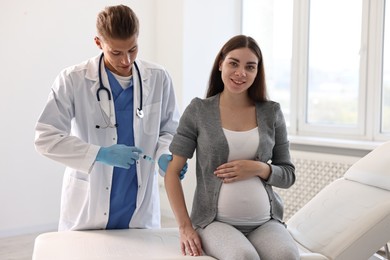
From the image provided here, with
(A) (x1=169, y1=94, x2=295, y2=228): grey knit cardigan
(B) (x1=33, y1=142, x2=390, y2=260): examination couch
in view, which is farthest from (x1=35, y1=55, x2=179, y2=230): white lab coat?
(A) (x1=169, y1=94, x2=295, y2=228): grey knit cardigan

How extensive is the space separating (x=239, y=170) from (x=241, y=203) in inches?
4.5

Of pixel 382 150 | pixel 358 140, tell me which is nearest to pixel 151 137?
pixel 382 150

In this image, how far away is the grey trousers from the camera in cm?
165

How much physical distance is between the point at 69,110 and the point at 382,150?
1283 mm

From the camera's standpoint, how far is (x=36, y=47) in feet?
12.1

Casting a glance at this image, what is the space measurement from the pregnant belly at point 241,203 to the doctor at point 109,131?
217 millimetres

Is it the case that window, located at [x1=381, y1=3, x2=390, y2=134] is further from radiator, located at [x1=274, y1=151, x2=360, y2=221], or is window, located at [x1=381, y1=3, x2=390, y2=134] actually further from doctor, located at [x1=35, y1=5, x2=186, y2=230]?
Answer: doctor, located at [x1=35, y1=5, x2=186, y2=230]

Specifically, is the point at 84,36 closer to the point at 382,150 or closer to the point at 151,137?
the point at 151,137

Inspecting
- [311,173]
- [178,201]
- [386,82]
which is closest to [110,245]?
[178,201]

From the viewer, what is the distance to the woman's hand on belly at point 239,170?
5.91ft

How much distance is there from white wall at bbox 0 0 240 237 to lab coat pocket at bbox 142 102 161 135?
72.8 inches

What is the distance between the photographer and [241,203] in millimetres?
1819

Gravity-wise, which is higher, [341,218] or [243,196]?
[243,196]

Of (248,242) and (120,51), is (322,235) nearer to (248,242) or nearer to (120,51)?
(248,242)
